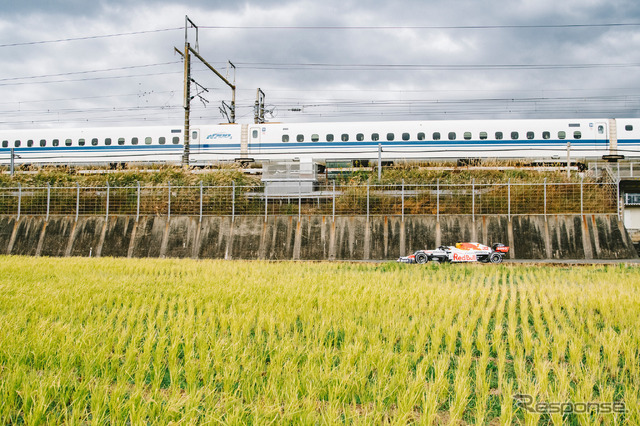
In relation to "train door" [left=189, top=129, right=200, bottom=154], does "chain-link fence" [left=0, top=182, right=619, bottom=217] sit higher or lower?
lower

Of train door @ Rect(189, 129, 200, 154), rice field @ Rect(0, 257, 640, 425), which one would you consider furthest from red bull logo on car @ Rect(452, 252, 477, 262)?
train door @ Rect(189, 129, 200, 154)

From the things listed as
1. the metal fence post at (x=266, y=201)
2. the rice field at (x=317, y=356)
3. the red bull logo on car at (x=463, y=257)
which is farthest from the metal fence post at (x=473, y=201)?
the metal fence post at (x=266, y=201)

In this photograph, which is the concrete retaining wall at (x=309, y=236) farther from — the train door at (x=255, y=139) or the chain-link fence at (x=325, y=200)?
the train door at (x=255, y=139)

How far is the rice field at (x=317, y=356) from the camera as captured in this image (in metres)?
3.56

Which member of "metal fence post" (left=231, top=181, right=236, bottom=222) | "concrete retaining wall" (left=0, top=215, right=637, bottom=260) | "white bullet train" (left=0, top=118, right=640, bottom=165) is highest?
"white bullet train" (left=0, top=118, right=640, bottom=165)

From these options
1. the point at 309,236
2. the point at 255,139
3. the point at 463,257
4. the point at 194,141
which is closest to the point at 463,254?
the point at 463,257

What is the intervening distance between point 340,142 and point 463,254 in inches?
499

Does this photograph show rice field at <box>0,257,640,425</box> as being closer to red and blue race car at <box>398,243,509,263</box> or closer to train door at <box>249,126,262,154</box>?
red and blue race car at <box>398,243,509,263</box>

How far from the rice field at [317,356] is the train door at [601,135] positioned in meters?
18.6

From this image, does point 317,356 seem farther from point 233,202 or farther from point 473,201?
point 233,202

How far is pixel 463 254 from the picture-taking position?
610 inches

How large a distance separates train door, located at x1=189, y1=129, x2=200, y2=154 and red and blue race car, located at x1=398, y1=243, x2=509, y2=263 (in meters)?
17.0

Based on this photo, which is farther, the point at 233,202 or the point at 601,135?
the point at 601,135

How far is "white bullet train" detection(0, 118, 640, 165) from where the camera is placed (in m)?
25.2
